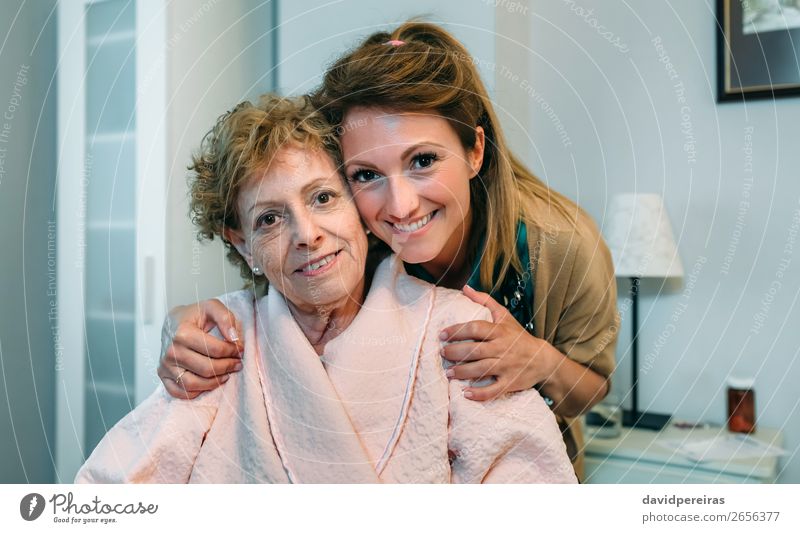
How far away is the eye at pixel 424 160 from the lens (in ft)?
1.84

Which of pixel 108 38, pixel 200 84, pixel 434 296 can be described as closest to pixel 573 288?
pixel 434 296

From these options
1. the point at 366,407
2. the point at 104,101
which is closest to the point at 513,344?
the point at 366,407

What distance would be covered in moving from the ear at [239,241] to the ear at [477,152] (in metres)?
0.24

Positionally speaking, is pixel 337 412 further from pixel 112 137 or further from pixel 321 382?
pixel 112 137

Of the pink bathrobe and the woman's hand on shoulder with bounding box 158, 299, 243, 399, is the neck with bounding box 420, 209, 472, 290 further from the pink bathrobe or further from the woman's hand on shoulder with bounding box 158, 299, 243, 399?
the woman's hand on shoulder with bounding box 158, 299, 243, 399

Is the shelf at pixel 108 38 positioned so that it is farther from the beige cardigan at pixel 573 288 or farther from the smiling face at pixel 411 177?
the beige cardigan at pixel 573 288

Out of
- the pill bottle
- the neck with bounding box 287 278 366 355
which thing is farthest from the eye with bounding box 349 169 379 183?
the pill bottle

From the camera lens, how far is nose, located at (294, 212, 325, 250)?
0.56m

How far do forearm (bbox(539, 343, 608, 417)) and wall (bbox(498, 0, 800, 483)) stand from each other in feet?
0.13

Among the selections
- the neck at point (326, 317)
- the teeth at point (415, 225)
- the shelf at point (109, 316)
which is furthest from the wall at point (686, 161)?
the shelf at point (109, 316)

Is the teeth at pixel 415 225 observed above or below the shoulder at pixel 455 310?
above

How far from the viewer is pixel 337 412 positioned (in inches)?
23.3

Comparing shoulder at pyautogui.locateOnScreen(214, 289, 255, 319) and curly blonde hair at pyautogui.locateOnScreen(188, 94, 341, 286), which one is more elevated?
curly blonde hair at pyautogui.locateOnScreen(188, 94, 341, 286)

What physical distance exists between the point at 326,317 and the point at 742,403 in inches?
17.6
